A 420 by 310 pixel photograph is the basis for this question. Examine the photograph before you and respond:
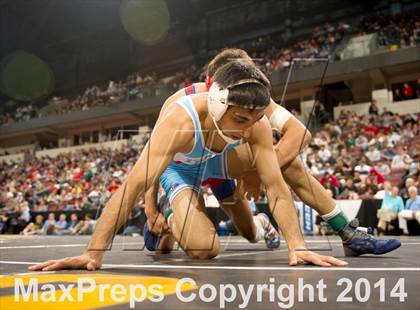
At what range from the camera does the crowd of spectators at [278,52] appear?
51.3ft

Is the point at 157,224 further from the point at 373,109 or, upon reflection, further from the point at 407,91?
the point at 407,91

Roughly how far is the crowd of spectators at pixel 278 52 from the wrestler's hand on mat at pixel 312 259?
1228cm

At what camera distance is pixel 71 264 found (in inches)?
77.6

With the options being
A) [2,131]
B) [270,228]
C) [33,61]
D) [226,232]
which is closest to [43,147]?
[2,131]

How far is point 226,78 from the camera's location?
2229 mm

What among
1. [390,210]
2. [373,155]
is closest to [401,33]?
[373,155]

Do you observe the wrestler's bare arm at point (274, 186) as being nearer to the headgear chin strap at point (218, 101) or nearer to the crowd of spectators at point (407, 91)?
the headgear chin strap at point (218, 101)

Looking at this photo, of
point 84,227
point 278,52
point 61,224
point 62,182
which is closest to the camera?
point 84,227

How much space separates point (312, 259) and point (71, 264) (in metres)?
1.17

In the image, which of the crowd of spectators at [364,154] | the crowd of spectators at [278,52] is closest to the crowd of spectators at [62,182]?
the crowd of spectators at [278,52]

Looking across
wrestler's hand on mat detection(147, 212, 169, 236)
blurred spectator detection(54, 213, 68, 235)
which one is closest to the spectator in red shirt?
blurred spectator detection(54, 213, 68, 235)

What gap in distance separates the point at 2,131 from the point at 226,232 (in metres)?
22.8

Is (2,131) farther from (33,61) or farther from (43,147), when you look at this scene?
(33,61)

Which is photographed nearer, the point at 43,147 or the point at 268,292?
the point at 268,292
